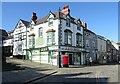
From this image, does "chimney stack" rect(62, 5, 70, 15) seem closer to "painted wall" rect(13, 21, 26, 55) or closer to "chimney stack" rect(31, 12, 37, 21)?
"chimney stack" rect(31, 12, 37, 21)

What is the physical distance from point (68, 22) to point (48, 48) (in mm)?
6588

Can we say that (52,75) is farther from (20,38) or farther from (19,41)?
(19,41)

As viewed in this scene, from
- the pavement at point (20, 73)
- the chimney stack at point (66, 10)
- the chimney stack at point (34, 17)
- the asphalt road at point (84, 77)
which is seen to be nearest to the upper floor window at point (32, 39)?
the chimney stack at point (34, 17)

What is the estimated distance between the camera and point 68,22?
40656mm

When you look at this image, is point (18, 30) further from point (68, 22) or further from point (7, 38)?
point (68, 22)

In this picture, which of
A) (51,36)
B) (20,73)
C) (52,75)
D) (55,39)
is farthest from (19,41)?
(52,75)

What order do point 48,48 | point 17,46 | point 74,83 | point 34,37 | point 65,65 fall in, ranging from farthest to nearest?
point 17,46 < point 34,37 < point 48,48 < point 65,65 < point 74,83

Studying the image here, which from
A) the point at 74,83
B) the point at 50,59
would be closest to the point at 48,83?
the point at 74,83

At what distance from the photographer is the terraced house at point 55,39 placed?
124 ft

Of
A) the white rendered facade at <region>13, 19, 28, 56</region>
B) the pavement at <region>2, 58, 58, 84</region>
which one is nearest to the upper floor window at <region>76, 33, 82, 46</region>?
the white rendered facade at <region>13, 19, 28, 56</region>

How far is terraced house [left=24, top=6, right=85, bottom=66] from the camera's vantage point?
37.7m

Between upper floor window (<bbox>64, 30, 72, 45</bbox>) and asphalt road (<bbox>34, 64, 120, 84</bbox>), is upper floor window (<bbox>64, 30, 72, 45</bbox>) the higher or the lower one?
the higher one

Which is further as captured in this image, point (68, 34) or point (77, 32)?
point (77, 32)

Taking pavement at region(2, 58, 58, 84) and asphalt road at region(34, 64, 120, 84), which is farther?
pavement at region(2, 58, 58, 84)
